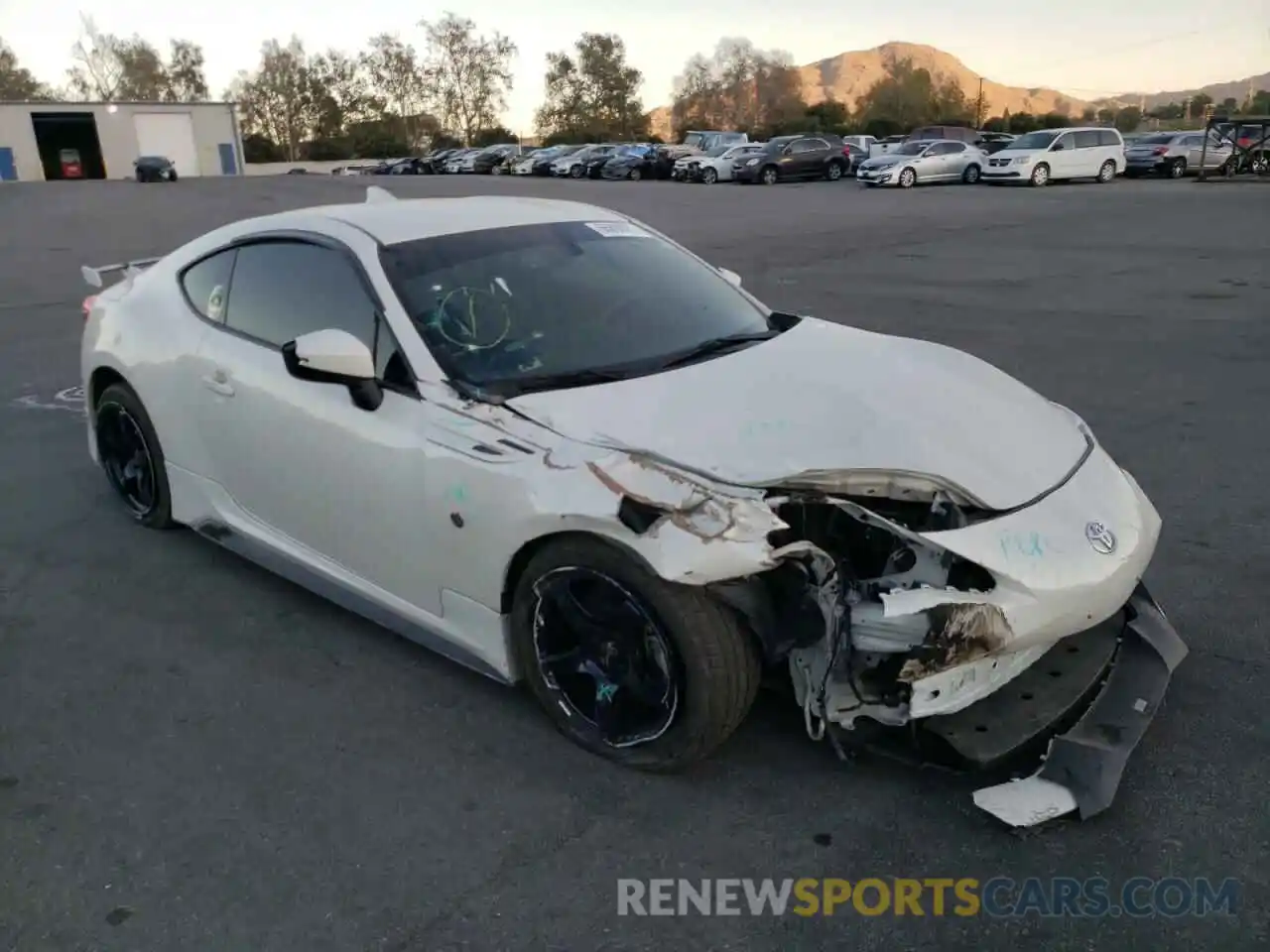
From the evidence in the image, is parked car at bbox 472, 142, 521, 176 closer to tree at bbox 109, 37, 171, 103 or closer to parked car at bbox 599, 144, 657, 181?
parked car at bbox 599, 144, 657, 181

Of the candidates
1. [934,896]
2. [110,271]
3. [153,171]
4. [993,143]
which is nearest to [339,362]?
[934,896]

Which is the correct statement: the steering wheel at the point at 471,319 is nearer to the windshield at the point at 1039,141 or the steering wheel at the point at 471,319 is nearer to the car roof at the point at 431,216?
the car roof at the point at 431,216

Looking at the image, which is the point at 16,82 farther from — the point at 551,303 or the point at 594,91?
the point at 551,303

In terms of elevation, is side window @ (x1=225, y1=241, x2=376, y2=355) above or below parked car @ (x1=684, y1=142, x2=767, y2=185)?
above

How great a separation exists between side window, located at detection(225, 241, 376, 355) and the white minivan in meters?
30.0

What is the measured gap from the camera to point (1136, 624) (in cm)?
323

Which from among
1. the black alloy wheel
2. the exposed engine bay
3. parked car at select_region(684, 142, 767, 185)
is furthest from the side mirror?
parked car at select_region(684, 142, 767, 185)

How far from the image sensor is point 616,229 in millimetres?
4336

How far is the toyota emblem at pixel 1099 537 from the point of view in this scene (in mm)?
2847

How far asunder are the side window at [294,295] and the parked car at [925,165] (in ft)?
96.6

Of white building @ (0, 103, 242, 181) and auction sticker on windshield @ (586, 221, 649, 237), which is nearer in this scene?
auction sticker on windshield @ (586, 221, 649, 237)

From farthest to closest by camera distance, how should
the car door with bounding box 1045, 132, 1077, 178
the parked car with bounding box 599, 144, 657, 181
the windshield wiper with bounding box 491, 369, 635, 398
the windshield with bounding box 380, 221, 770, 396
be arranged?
1. the parked car with bounding box 599, 144, 657, 181
2. the car door with bounding box 1045, 132, 1077, 178
3. the windshield with bounding box 380, 221, 770, 396
4. the windshield wiper with bounding box 491, 369, 635, 398

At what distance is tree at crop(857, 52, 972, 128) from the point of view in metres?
94.3

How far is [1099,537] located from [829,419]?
32.3 inches
